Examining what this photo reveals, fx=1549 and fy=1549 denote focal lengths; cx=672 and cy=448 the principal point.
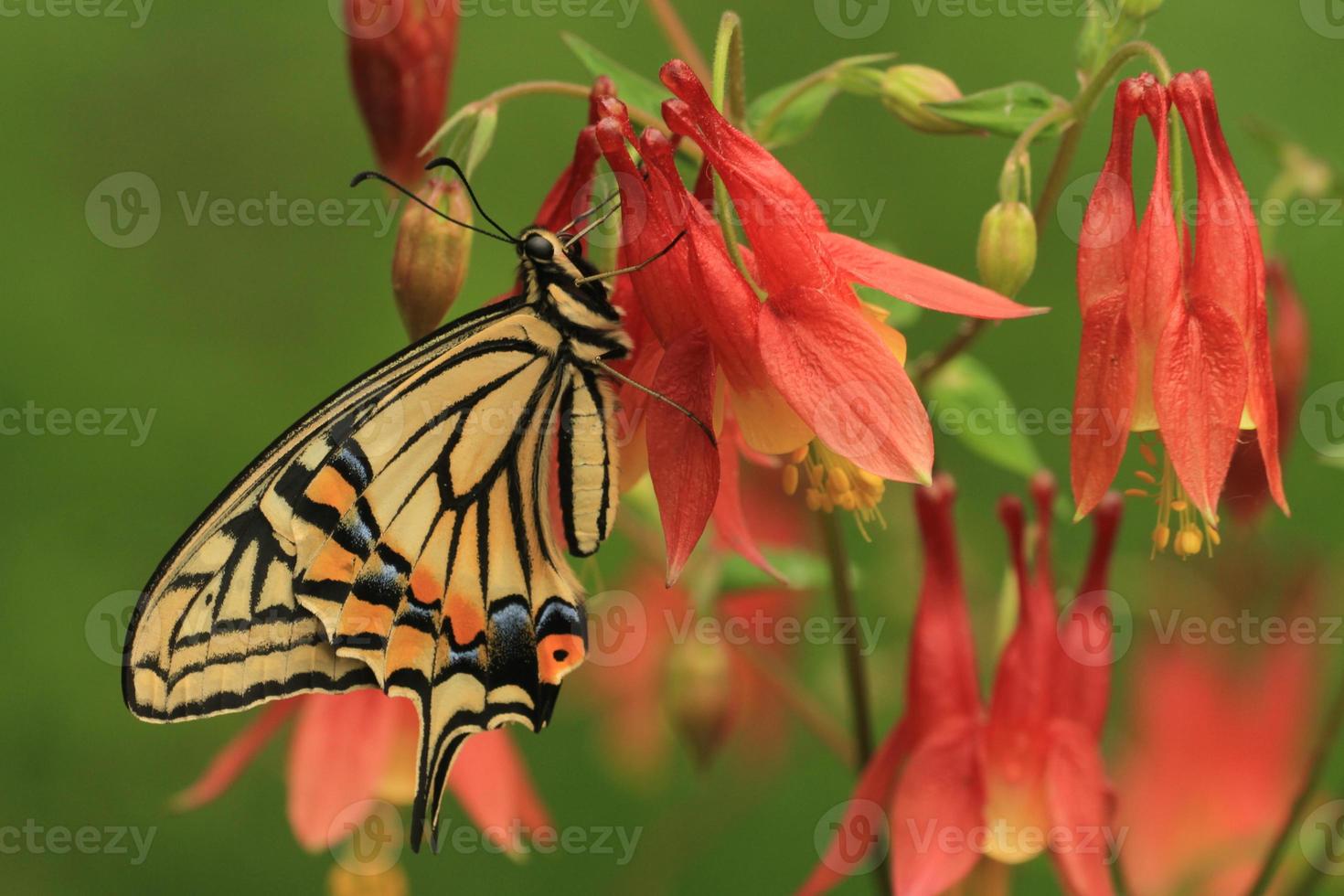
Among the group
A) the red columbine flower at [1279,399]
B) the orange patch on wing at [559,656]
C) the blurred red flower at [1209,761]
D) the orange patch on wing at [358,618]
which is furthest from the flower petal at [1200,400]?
the blurred red flower at [1209,761]

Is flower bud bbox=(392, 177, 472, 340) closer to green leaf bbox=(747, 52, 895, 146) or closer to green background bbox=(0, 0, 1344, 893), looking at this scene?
green leaf bbox=(747, 52, 895, 146)

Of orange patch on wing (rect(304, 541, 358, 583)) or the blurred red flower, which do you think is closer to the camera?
orange patch on wing (rect(304, 541, 358, 583))

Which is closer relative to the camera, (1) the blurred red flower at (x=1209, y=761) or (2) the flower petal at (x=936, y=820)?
(2) the flower petal at (x=936, y=820)

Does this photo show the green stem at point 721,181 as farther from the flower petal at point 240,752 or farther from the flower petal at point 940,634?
the flower petal at point 240,752

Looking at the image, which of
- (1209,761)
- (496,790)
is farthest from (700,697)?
(1209,761)

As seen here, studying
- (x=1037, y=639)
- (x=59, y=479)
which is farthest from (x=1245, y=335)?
(x=59, y=479)

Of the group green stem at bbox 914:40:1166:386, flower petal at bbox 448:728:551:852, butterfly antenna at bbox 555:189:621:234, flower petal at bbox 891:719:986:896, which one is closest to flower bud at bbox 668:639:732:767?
flower petal at bbox 448:728:551:852

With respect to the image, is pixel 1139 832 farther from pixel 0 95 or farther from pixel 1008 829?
pixel 0 95
